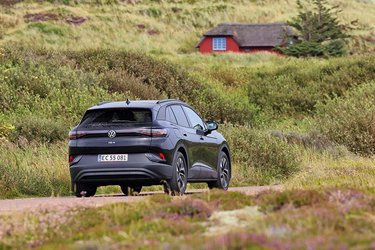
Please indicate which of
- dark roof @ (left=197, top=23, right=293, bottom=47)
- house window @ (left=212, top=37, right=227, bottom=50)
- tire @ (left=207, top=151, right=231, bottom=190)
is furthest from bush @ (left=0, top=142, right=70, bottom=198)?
house window @ (left=212, top=37, right=227, bottom=50)

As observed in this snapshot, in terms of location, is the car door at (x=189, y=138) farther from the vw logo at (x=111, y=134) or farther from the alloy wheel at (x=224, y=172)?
the alloy wheel at (x=224, y=172)

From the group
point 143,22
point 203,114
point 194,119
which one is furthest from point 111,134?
point 143,22

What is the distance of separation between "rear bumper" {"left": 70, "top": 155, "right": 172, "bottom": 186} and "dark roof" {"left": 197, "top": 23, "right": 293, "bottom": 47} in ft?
222

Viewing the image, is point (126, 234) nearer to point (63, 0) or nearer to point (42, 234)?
point (42, 234)

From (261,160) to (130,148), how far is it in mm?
9127

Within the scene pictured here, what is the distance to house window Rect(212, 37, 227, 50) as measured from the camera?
87.4 metres

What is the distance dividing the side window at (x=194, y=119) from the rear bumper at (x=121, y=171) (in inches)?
80.4

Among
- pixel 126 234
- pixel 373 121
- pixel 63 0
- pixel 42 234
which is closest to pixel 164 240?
pixel 126 234

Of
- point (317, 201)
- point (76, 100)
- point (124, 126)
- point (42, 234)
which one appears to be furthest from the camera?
point (76, 100)

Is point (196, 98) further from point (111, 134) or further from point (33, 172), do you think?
point (111, 134)

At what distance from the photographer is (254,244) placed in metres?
6.75

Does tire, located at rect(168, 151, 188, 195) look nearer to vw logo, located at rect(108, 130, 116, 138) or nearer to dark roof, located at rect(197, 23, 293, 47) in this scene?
vw logo, located at rect(108, 130, 116, 138)

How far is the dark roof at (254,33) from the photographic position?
84250 millimetres

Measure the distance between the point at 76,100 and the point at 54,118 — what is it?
2.15 m
